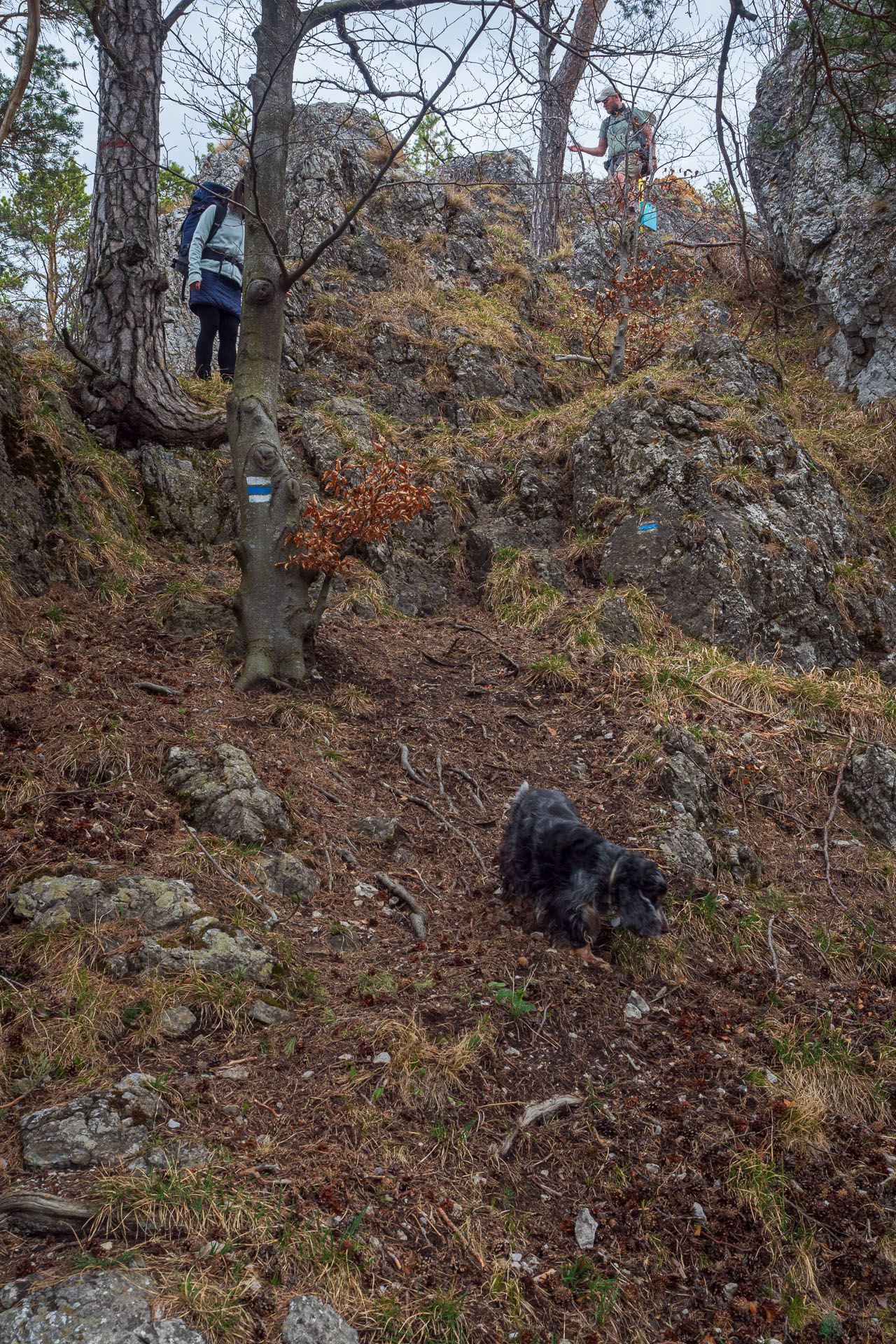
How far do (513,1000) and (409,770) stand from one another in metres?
1.89

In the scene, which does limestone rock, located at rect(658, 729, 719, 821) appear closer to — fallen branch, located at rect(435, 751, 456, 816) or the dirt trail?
the dirt trail

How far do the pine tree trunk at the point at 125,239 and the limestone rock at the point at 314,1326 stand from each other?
21.0 feet

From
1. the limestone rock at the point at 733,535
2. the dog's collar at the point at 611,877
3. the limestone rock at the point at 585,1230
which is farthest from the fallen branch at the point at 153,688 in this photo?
the limestone rock at the point at 733,535

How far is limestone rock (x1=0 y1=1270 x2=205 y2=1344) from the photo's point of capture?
1.66 m

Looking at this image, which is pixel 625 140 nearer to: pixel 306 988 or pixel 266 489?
pixel 266 489

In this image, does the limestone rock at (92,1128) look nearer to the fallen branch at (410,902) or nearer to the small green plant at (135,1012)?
the small green plant at (135,1012)

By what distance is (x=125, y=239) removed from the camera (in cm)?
631

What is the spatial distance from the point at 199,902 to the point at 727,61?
→ 3.92 m

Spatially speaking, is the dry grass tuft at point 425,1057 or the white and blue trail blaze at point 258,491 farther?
the white and blue trail blaze at point 258,491

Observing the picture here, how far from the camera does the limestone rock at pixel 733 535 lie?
6.35 m

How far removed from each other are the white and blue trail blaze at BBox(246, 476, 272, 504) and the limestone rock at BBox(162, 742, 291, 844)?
68.1 inches

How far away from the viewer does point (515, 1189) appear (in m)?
2.40

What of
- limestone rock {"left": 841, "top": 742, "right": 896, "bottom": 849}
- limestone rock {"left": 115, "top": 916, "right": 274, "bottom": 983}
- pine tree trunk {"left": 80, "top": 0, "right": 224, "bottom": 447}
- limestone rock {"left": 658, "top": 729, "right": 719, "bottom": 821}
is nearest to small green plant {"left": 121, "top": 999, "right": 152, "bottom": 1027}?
limestone rock {"left": 115, "top": 916, "right": 274, "bottom": 983}

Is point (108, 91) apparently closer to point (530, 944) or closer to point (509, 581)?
point (509, 581)
